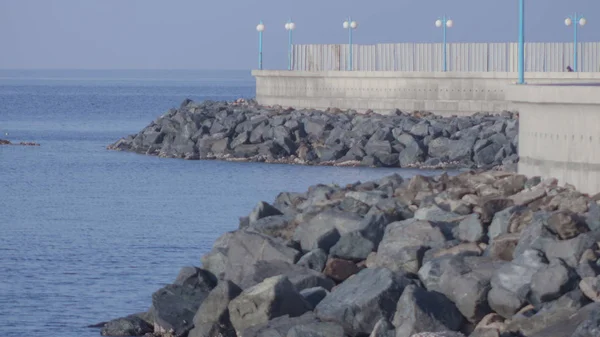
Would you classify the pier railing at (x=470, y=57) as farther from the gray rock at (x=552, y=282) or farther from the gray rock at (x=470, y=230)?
the gray rock at (x=552, y=282)

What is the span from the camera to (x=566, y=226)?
12.8 m

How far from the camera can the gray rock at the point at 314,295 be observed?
12.7 m

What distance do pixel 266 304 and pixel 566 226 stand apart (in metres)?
3.12

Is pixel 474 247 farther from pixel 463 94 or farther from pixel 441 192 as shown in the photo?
pixel 463 94

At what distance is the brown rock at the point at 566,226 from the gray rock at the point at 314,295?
2.38m

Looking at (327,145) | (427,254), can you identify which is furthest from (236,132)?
(427,254)

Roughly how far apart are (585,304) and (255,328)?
3.09m

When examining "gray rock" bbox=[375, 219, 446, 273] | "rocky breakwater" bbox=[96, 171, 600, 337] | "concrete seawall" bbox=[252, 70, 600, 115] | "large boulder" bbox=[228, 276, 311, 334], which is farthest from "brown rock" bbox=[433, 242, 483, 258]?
"concrete seawall" bbox=[252, 70, 600, 115]

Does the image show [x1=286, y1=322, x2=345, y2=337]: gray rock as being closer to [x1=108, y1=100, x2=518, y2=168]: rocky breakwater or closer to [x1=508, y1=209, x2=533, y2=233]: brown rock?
[x1=508, y1=209, x2=533, y2=233]: brown rock

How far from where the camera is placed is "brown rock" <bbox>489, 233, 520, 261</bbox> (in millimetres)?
12930

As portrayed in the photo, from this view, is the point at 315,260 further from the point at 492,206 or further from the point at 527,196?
the point at 527,196

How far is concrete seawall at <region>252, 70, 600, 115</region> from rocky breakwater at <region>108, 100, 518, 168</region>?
3.67 ft

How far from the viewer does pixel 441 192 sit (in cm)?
1606

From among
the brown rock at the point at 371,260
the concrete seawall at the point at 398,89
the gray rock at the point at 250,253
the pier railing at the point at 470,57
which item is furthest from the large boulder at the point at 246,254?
the pier railing at the point at 470,57
